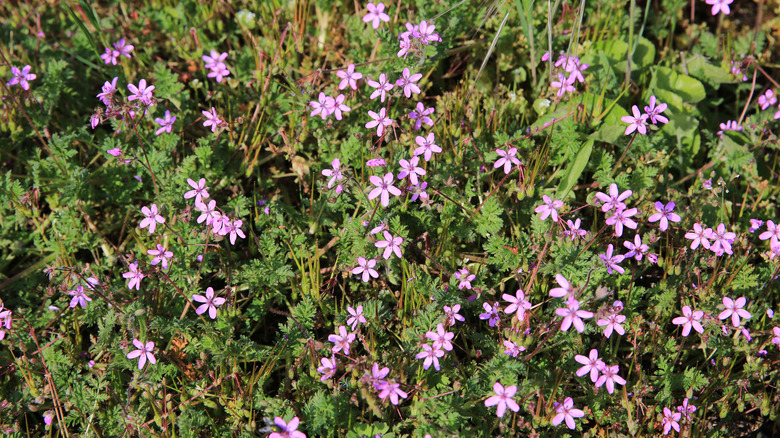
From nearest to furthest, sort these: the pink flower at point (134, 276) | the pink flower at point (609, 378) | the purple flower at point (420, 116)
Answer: the pink flower at point (609, 378)
the pink flower at point (134, 276)
the purple flower at point (420, 116)

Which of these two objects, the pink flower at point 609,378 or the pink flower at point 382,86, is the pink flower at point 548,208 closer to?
the pink flower at point 609,378

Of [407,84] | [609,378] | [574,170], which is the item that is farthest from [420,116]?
[609,378]

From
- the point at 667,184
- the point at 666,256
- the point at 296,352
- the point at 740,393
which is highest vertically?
the point at 667,184

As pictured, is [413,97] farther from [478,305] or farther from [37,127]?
[37,127]

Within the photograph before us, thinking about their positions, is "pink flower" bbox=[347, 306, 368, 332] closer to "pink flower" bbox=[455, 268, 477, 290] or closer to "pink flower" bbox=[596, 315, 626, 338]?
"pink flower" bbox=[455, 268, 477, 290]

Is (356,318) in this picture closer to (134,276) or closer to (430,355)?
(430,355)

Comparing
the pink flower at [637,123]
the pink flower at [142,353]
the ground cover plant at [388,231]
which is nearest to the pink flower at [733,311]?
the ground cover plant at [388,231]

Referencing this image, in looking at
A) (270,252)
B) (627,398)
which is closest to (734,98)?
(627,398)
